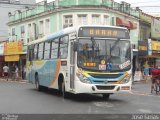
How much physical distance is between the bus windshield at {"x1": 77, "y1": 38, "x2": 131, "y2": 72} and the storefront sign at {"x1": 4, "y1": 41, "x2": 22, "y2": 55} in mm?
31598

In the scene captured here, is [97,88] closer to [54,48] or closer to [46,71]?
[54,48]

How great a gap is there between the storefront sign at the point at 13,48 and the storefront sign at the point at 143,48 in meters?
13.3

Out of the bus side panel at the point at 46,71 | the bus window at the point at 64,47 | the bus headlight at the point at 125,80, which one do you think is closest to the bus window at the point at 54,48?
the bus side panel at the point at 46,71

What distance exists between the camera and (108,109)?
54.3ft

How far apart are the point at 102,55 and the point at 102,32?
1.08 m

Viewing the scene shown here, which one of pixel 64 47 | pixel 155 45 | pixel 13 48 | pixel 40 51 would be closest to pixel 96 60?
pixel 64 47

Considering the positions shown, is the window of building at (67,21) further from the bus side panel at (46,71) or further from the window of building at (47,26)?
the bus side panel at (46,71)

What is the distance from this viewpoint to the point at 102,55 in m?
19.0

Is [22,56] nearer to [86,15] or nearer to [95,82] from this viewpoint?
[86,15]

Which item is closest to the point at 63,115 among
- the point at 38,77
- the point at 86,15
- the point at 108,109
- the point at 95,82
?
the point at 108,109

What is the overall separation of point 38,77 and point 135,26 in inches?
933

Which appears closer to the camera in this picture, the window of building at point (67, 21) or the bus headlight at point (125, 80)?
the bus headlight at point (125, 80)

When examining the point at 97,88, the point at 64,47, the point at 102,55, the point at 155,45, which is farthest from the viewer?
the point at 155,45

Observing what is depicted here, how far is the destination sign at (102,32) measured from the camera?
1923 centimetres
